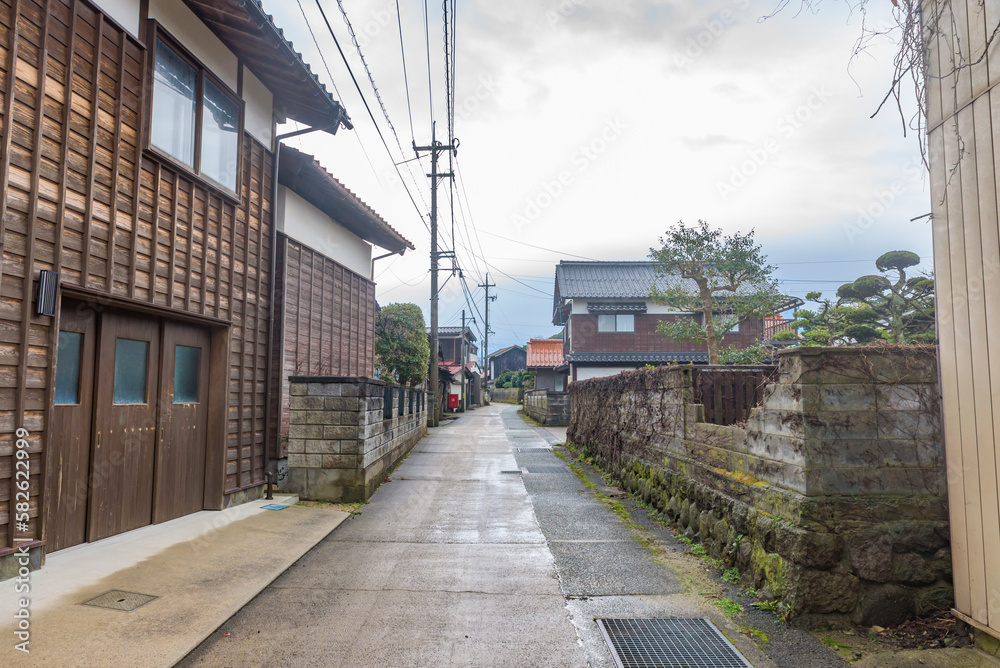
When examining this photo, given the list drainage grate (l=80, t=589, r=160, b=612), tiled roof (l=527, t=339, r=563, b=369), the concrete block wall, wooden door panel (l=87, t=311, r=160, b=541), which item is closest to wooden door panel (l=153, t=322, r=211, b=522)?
wooden door panel (l=87, t=311, r=160, b=541)

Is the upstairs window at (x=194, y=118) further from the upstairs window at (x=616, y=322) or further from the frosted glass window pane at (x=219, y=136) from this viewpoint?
the upstairs window at (x=616, y=322)

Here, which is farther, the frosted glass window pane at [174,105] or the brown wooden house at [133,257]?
the frosted glass window pane at [174,105]

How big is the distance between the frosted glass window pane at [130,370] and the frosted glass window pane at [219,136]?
6.65 ft

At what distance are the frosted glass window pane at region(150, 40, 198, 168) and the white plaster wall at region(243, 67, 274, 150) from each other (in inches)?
41.3

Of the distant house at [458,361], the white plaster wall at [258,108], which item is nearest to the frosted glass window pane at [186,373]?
the white plaster wall at [258,108]

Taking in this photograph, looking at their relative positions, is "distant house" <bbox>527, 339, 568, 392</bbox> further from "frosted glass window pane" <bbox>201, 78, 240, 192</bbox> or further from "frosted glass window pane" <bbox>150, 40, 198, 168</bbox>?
"frosted glass window pane" <bbox>150, 40, 198, 168</bbox>

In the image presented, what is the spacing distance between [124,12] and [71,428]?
359 centimetres

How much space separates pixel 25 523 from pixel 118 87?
354cm

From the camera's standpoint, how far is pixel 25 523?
4012 mm

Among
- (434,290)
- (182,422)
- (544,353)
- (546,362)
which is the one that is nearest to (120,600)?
(182,422)

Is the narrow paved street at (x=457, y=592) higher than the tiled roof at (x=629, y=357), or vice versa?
the tiled roof at (x=629, y=357)

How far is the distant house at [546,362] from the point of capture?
37.1 m

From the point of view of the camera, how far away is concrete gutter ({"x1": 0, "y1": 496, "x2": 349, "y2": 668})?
10.1 ft

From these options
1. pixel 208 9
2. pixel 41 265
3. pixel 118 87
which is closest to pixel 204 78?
pixel 208 9
